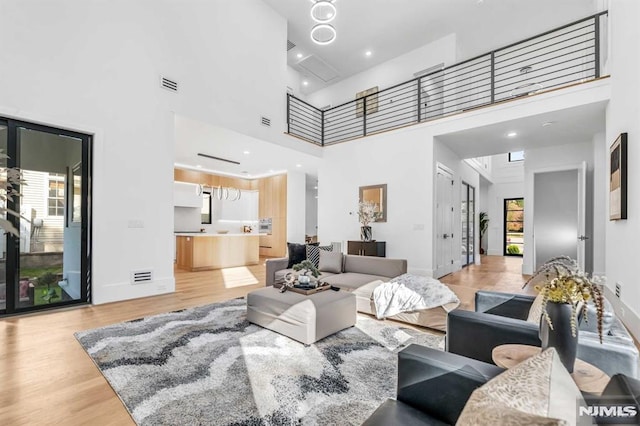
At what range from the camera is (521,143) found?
6.41 m

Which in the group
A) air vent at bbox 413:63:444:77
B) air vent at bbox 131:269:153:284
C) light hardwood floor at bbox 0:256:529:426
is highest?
air vent at bbox 413:63:444:77

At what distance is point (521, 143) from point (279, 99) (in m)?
5.45

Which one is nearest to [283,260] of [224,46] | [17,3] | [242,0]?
[224,46]

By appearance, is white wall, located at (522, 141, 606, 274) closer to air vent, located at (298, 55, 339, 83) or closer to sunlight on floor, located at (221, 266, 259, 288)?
air vent, located at (298, 55, 339, 83)

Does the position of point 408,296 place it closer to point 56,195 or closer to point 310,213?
point 56,195

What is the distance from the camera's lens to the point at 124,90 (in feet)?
14.5

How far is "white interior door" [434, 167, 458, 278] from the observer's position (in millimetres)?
6398

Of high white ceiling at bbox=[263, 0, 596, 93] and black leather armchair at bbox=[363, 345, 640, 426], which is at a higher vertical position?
high white ceiling at bbox=[263, 0, 596, 93]

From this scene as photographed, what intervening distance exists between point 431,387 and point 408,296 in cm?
223

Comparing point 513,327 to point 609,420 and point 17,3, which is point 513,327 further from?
point 17,3

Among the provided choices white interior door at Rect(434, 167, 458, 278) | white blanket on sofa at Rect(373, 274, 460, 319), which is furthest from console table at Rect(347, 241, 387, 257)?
white blanket on sofa at Rect(373, 274, 460, 319)

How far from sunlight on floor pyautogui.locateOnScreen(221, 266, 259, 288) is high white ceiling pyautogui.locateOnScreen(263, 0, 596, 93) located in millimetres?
5998

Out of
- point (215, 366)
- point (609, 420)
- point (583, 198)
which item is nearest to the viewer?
point (609, 420)

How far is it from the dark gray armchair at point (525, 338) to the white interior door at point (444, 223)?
3987 millimetres
